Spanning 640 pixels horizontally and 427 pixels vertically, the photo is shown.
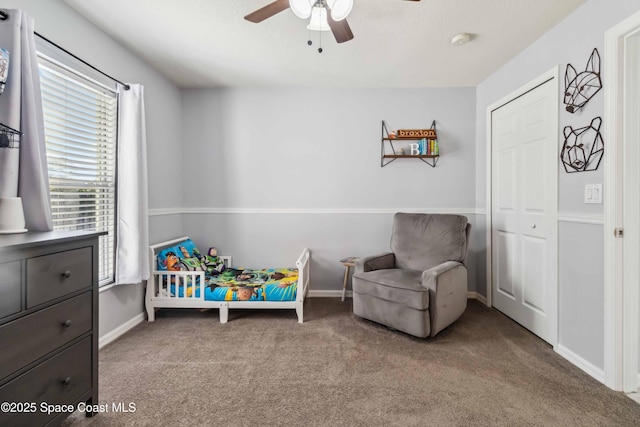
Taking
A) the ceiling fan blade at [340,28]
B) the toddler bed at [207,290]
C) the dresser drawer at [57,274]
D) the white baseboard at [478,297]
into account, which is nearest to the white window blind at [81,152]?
the toddler bed at [207,290]

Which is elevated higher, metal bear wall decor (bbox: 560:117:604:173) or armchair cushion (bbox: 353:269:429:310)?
metal bear wall decor (bbox: 560:117:604:173)

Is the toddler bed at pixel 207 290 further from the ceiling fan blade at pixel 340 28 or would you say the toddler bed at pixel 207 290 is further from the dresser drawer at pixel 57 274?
the ceiling fan blade at pixel 340 28

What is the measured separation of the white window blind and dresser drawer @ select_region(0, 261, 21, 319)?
3.42ft

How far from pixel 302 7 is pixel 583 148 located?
1.99 m

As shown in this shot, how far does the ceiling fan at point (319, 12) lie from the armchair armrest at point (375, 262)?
71.5 inches

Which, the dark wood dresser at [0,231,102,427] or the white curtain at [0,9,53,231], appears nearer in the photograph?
the dark wood dresser at [0,231,102,427]

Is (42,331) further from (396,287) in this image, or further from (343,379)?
(396,287)

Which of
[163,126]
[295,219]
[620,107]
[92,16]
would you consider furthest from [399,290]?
[92,16]

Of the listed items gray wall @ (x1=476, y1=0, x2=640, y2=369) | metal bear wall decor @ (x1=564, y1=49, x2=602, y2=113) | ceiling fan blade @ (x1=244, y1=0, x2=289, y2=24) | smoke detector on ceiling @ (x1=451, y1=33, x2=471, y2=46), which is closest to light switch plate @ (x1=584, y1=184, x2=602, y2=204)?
gray wall @ (x1=476, y1=0, x2=640, y2=369)

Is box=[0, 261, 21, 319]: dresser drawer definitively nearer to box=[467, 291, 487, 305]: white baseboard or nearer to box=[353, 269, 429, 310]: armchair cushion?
box=[353, 269, 429, 310]: armchair cushion

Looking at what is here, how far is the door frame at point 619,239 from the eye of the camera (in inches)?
66.9

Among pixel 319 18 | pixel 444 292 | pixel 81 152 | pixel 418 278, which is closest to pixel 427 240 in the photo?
pixel 418 278

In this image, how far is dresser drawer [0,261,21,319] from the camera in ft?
3.45

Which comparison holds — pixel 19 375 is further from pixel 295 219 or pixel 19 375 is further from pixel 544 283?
Answer: pixel 544 283
